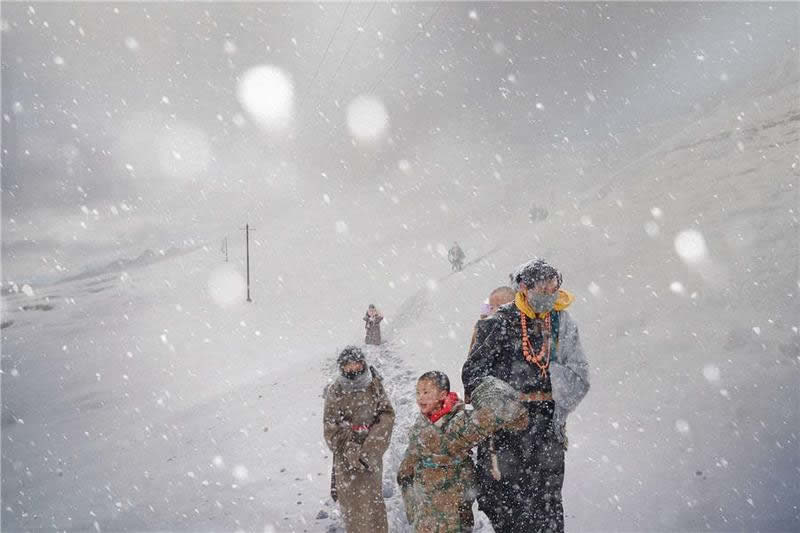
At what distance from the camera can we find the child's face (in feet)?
9.33

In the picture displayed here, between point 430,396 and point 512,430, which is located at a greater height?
point 430,396

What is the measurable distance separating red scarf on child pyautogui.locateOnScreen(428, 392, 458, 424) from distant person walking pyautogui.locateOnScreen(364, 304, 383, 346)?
38.5ft

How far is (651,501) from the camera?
15.8ft

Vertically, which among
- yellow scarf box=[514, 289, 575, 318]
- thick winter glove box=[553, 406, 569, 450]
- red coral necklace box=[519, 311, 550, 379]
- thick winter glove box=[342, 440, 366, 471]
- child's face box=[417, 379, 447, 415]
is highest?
yellow scarf box=[514, 289, 575, 318]

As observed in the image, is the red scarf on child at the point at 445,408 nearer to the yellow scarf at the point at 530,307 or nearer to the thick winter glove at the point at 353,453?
the yellow scarf at the point at 530,307

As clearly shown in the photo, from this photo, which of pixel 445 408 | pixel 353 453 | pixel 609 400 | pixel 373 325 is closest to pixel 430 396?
pixel 445 408

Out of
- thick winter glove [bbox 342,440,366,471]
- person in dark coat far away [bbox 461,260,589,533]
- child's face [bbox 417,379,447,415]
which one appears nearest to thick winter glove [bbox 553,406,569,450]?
person in dark coat far away [bbox 461,260,589,533]

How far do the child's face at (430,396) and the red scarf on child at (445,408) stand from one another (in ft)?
0.08

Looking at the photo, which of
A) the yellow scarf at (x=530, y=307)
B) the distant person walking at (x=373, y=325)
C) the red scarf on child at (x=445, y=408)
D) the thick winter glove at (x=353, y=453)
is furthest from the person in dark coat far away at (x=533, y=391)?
the distant person walking at (x=373, y=325)

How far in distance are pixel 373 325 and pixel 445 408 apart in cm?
1202

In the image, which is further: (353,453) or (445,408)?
(353,453)

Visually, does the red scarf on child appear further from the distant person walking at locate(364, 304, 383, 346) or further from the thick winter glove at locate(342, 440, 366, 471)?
the distant person walking at locate(364, 304, 383, 346)

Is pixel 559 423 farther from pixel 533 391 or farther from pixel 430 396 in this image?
pixel 430 396

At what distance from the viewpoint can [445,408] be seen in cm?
285
